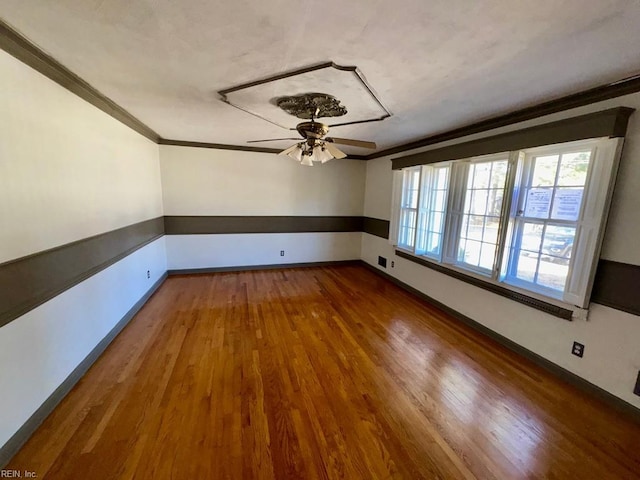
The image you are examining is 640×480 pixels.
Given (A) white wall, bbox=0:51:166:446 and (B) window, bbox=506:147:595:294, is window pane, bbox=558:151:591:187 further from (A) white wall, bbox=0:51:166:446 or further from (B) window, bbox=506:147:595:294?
(A) white wall, bbox=0:51:166:446

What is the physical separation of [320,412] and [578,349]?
212 centimetres

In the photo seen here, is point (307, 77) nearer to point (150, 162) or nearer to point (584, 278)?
point (584, 278)

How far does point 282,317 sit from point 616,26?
3.31 metres

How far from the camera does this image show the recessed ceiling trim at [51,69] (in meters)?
1.42

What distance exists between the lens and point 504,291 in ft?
8.68

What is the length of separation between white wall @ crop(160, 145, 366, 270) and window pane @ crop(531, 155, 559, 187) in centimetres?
327

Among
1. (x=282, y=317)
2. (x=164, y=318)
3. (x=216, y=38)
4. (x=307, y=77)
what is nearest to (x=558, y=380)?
(x=282, y=317)

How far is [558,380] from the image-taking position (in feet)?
7.18

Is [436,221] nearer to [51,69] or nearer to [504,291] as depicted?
[504,291]

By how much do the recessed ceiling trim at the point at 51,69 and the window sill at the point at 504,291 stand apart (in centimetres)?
402

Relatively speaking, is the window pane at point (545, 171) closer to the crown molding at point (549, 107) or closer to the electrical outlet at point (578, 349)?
the crown molding at point (549, 107)

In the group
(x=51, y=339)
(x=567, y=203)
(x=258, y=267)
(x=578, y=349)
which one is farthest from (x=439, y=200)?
(x=51, y=339)

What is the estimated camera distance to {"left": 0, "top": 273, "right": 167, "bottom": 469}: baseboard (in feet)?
4.65

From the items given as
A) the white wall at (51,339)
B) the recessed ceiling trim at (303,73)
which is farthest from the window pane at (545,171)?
the white wall at (51,339)
